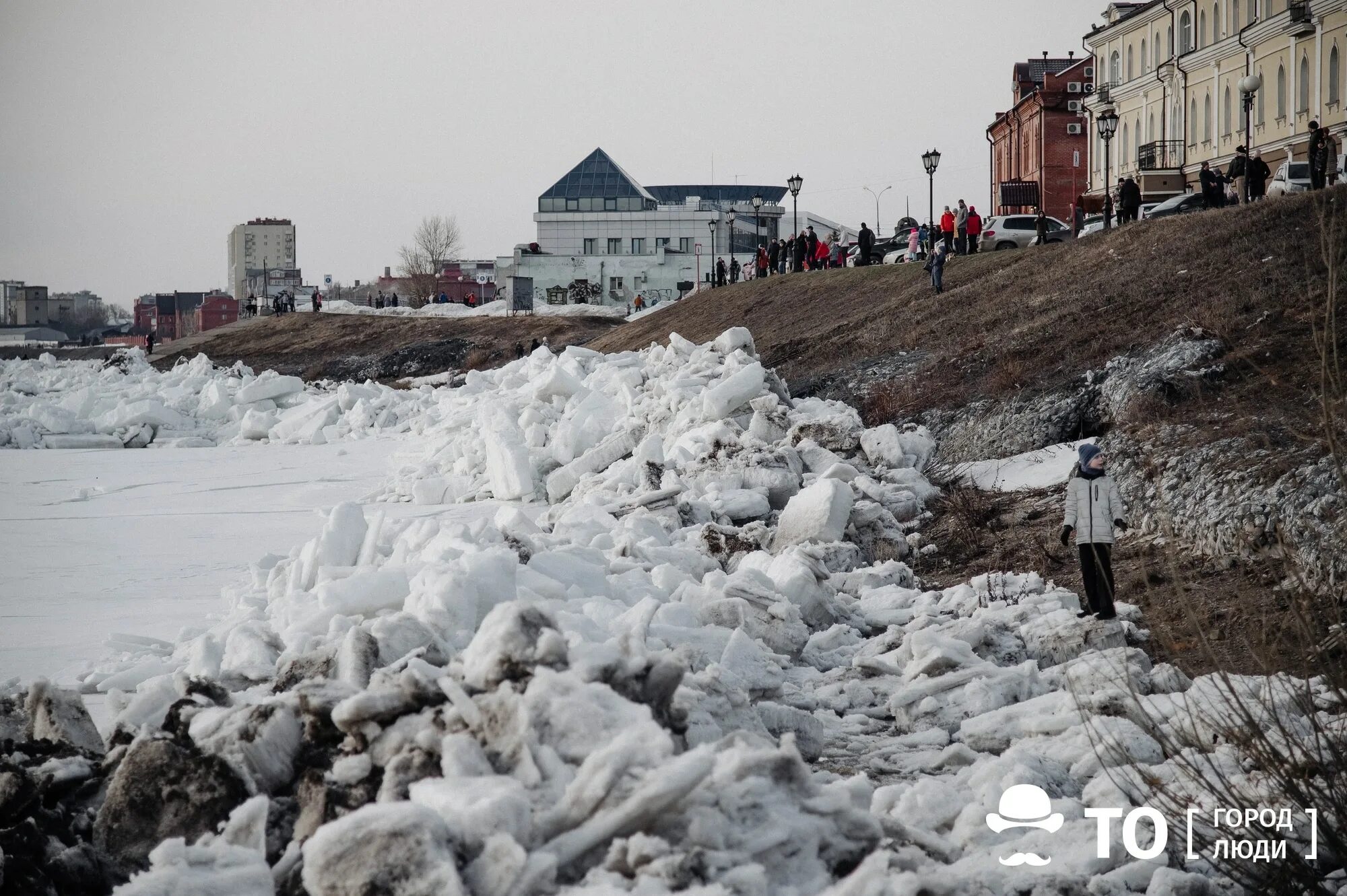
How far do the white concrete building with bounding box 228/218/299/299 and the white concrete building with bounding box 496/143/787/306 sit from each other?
257 ft

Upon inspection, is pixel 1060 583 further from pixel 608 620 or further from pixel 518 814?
pixel 518 814

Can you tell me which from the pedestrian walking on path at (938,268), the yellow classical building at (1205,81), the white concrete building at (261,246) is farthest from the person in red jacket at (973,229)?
the white concrete building at (261,246)

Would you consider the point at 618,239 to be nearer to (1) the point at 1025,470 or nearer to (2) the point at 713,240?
(2) the point at 713,240

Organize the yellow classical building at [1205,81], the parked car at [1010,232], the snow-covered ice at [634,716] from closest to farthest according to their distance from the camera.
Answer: the snow-covered ice at [634,716], the parked car at [1010,232], the yellow classical building at [1205,81]

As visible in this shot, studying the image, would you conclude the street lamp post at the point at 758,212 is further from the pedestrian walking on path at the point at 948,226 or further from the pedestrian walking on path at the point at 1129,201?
the pedestrian walking on path at the point at 1129,201

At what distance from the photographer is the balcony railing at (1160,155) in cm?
4572

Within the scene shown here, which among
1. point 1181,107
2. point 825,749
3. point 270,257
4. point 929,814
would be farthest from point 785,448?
point 270,257

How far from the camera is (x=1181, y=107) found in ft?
150

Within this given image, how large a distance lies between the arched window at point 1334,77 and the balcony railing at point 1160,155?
9144 mm

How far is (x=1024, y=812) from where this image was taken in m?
4.91

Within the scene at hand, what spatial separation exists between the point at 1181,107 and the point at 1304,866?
46985 millimetres

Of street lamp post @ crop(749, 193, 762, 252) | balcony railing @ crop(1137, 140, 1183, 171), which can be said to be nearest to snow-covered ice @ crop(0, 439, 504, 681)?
street lamp post @ crop(749, 193, 762, 252)

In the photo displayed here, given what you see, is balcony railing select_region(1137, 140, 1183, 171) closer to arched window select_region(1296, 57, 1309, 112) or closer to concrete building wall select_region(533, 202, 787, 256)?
arched window select_region(1296, 57, 1309, 112)

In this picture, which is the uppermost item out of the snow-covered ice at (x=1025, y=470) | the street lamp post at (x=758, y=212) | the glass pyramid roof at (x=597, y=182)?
the glass pyramid roof at (x=597, y=182)
